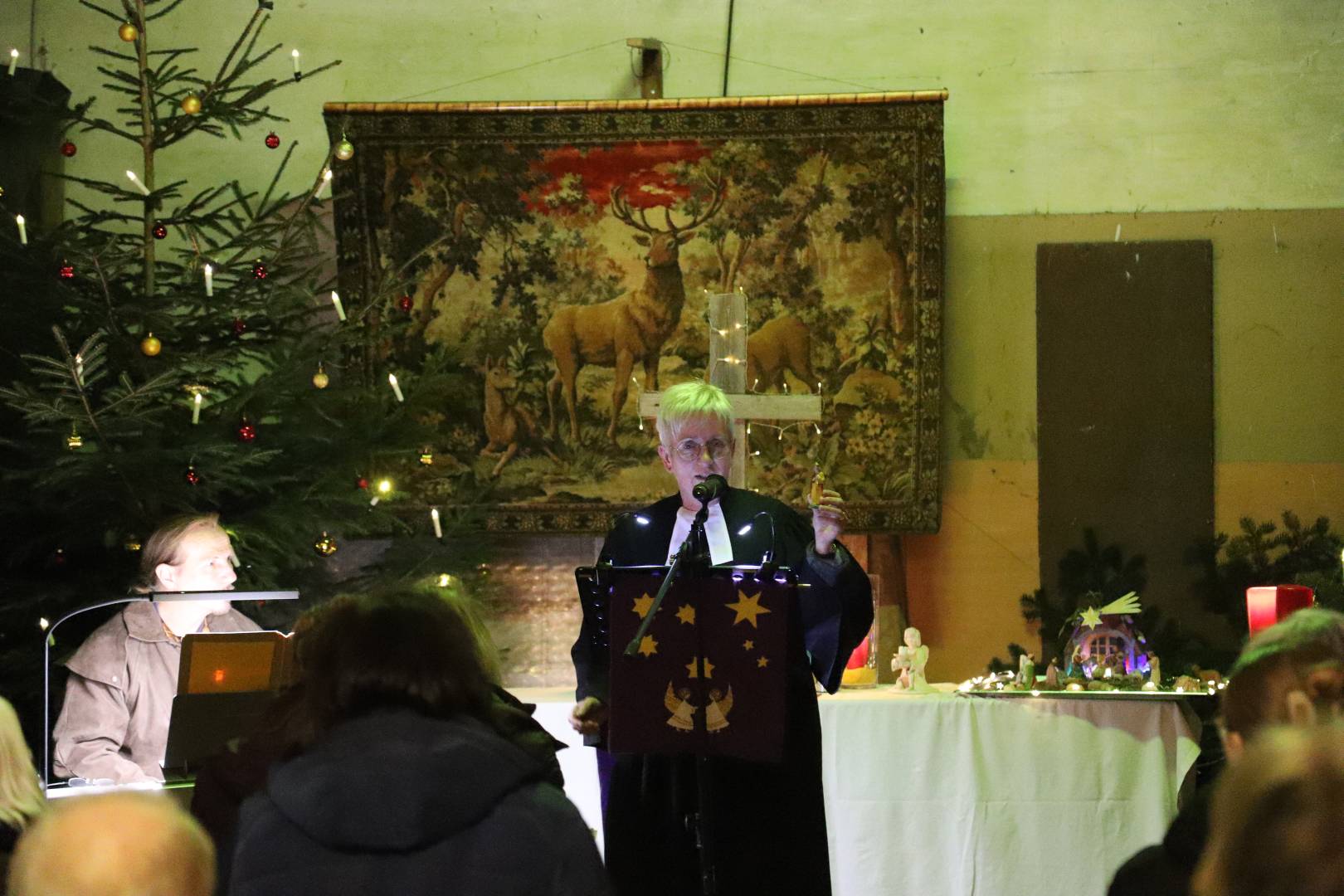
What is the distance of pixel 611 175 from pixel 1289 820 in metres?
5.43

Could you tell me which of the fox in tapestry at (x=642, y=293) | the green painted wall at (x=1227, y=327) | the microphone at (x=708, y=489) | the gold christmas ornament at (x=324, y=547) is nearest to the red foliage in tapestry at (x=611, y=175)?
the fox in tapestry at (x=642, y=293)

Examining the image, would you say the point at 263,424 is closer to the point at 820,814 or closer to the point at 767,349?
the point at 767,349

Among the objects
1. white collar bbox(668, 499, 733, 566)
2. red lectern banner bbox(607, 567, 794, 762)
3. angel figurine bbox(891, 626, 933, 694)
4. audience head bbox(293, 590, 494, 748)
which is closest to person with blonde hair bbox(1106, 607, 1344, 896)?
audience head bbox(293, 590, 494, 748)

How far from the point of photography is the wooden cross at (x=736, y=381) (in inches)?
195

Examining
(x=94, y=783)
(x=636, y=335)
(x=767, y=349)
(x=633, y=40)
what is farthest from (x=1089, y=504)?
(x=94, y=783)

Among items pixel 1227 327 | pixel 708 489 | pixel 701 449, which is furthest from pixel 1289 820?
pixel 1227 327

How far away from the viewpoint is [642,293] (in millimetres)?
6594

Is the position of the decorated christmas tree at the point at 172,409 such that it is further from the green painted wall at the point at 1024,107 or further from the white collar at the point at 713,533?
the white collar at the point at 713,533

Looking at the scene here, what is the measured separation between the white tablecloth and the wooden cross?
1031 millimetres

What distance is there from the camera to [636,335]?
260 inches

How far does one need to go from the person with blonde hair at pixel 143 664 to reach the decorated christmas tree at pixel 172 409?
417 mm

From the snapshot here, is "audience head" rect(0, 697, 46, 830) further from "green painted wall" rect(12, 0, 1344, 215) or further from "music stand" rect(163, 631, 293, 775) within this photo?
"green painted wall" rect(12, 0, 1344, 215)

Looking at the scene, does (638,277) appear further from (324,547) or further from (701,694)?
(701,694)

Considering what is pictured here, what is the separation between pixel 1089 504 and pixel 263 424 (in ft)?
11.2
